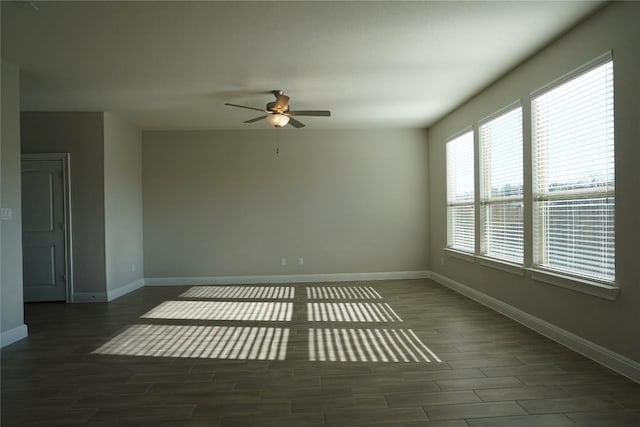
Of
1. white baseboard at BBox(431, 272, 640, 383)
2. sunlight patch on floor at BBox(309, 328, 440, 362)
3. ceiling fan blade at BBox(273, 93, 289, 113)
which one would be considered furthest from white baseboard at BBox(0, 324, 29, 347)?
white baseboard at BBox(431, 272, 640, 383)

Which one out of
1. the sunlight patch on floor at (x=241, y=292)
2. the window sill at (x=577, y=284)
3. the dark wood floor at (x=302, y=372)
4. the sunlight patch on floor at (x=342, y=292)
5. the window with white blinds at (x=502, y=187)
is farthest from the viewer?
the sunlight patch on floor at (x=241, y=292)

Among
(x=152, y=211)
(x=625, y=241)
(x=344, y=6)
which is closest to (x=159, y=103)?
(x=152, y=211)

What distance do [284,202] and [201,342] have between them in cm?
388

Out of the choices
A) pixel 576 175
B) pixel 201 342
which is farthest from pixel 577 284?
pixel 201 342

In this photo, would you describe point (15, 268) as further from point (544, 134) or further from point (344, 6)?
point (544, 134)

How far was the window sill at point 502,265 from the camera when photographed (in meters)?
4.47

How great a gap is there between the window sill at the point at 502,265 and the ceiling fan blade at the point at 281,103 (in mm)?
3147

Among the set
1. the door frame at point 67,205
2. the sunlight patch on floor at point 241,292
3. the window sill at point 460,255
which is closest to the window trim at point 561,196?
the window sill at point 460,255

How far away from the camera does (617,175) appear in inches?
123

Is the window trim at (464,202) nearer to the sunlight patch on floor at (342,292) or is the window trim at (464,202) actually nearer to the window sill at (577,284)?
the sunlight patch on floor at (342,292)

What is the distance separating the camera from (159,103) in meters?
5.71

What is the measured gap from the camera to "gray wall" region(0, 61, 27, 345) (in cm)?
402

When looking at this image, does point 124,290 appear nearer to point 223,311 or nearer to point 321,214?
point 223,311

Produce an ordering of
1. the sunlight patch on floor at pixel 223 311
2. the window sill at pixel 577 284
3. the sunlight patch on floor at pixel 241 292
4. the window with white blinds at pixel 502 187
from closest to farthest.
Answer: the window sill at pixel 577 284 → the window with white blinds at pixel 502 187 → the sunlight patch on floor at pixel 223 311 → the sunlight patch on floor at pixel 241 292
